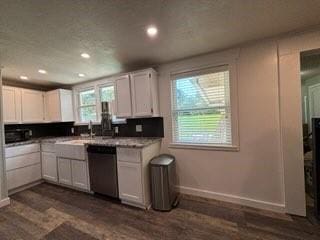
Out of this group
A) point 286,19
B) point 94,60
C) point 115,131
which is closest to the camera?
point 286,19

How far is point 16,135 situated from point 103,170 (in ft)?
7.33

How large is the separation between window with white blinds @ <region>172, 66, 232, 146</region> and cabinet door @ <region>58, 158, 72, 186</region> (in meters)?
2.15

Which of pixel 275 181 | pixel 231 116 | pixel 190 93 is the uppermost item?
pixel 190 93

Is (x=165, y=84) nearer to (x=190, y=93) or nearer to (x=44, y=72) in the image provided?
(x=190, y=93)

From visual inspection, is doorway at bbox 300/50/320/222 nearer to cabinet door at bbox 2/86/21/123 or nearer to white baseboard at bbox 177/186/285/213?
white baseboard at bbox 177/186/285/213

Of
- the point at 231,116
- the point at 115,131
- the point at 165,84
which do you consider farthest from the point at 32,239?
the point at 231,116

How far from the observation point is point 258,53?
236 centimetres

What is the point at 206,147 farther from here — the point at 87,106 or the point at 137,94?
the point at 87,106

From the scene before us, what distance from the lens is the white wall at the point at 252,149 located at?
230 cm

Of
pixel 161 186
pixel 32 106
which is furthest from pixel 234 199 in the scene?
pixel 32 106

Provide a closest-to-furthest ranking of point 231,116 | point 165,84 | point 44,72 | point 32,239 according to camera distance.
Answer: point 32,239 → point 231,116 → point 165,84 → point 44,72

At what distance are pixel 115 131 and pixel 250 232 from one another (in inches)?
111

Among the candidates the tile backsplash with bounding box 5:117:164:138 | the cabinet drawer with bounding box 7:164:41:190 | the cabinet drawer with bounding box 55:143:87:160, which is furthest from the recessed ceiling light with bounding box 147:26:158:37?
the cabinet drawer with bounding box 7:164:41:190

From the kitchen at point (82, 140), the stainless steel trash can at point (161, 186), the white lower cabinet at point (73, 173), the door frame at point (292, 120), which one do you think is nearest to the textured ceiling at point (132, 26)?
the door frame at point (292, 120)
